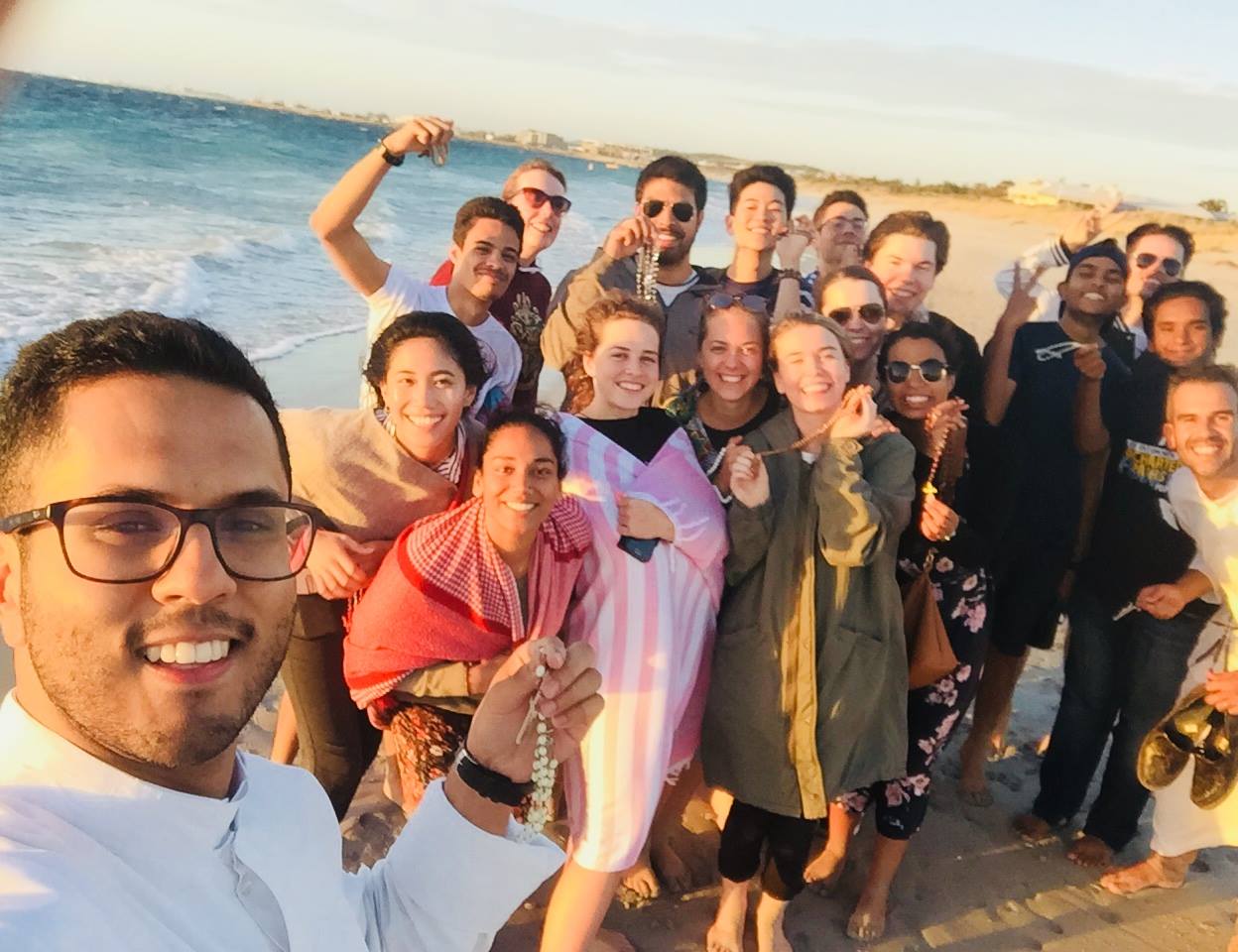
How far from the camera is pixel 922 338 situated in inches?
114

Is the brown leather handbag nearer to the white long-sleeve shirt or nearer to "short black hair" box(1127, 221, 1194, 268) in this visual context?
the white long-sleeve shirt

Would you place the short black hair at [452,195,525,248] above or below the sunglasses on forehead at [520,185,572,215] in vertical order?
below

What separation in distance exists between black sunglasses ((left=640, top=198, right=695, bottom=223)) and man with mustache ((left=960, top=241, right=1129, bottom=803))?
1.47m

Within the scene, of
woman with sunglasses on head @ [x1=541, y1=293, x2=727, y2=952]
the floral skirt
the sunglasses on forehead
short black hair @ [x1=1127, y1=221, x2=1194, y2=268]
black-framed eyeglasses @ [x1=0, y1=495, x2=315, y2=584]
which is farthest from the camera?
the sunglasses on forehead

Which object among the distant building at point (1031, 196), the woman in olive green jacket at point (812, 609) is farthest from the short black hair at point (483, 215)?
the distant building at point (1031, 196)

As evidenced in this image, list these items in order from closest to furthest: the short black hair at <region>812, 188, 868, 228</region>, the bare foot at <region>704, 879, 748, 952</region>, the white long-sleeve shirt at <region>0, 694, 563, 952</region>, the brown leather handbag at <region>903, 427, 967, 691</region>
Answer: the white long-sleeve shirt at <region>0, 694, 563, 952</region> < the brown leather handbag at <region>903, 427, 967, 691</region> < the bare foot at <region>704, 879, 748, 952</region> < the short black hair at <region>812, 188, 868, 228</region>

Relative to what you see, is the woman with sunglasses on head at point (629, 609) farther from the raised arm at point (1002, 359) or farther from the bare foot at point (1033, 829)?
the bare foot at point (1033, 829)

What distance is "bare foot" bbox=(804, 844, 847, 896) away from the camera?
10.9ft

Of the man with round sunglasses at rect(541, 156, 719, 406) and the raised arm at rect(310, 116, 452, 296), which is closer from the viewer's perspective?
the raised arm at rect(310, 116, 452, 296)

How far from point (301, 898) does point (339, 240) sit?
244cm

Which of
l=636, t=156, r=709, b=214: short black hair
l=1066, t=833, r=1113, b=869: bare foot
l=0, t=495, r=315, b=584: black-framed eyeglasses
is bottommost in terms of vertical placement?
l=1066, t=833, r=1113, b=869: bare foot

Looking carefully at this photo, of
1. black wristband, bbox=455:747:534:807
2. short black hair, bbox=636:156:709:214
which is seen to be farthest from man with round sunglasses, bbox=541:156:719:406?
black wristband, bbox=455:747:534:807

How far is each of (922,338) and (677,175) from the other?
5.42ft

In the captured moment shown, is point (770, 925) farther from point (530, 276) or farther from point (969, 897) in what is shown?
point (530, 276)
